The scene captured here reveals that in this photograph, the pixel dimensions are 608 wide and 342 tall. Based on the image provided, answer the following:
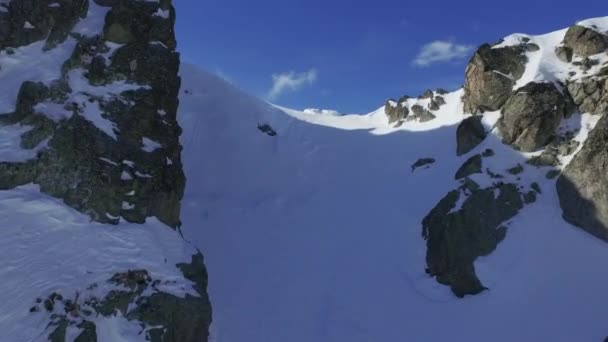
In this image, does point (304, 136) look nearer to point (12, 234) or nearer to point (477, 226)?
point (477, 226)

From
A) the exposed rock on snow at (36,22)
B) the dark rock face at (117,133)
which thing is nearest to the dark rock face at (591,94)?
the dark rock face at (117,133)

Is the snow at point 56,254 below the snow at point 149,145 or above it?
below

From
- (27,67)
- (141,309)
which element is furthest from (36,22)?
(141,309)

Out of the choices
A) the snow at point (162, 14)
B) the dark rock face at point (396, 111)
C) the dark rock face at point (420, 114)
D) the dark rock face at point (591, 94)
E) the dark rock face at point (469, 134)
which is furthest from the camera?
the dark rock face at point (396, 111)

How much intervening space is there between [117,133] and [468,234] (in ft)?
59.0

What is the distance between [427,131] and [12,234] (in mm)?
33385

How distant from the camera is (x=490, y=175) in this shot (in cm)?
3050

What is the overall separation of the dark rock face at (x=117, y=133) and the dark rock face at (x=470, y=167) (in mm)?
17384

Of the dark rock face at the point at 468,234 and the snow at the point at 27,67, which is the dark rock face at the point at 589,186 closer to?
the dark rock face at the point at 468,234

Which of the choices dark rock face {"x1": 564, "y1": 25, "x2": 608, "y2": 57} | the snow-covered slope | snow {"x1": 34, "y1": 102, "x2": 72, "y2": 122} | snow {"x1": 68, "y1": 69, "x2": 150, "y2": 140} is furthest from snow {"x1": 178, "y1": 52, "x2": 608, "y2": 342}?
snow {"x1": 34, "y1": 102, "x2": 72, "y2": 122}

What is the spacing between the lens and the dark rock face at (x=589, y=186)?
2477 cm

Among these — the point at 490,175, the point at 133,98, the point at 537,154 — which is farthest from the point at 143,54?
the point at 537,154

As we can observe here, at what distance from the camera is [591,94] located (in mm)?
30641

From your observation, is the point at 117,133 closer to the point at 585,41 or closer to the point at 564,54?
the point at 564,54
